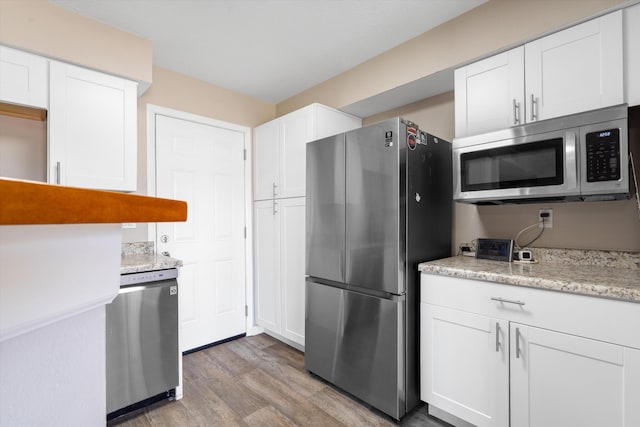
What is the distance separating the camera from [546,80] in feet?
5.53

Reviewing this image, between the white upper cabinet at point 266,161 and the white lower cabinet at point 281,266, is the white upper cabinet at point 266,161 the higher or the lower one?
the higher one

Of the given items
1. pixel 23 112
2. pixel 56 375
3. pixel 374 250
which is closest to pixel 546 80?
pixel 374 250

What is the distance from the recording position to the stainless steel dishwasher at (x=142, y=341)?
1.81 meters

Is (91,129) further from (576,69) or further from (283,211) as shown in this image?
(576,69)

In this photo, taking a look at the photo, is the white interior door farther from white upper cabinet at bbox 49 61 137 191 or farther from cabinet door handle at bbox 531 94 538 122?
cabinet door handle at bbox 531 94 538 122

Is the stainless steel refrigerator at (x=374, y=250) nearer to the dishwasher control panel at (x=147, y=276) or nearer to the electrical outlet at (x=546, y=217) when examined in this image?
the electrical outlet at (x=546, y=217)

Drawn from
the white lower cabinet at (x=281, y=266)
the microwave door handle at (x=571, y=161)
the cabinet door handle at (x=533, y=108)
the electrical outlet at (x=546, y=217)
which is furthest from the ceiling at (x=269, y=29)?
the electrical outlet at (x=546, y=217)

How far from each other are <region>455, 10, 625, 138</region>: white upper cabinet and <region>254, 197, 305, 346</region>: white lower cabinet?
149 cm

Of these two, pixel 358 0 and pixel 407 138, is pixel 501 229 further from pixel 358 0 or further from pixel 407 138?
pixel 358 0

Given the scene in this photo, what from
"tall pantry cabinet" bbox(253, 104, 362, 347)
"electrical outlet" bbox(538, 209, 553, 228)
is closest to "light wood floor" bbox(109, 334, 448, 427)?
"tall pantry cabinet" bbox(253, 104, 362, 347)

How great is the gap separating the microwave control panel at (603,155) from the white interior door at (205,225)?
270cm

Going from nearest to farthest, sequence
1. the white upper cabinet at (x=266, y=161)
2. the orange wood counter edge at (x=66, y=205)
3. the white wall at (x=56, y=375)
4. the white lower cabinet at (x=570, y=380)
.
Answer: the orange wood counter edge at (x=66, y=205) < the white wall at (x=56, y=375) < the white lower cabinet at (x=570, y=380) < the white upper cabinet at (x=266, y=161)

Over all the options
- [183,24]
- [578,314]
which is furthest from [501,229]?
[183,24]

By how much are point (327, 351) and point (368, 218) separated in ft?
3.28
